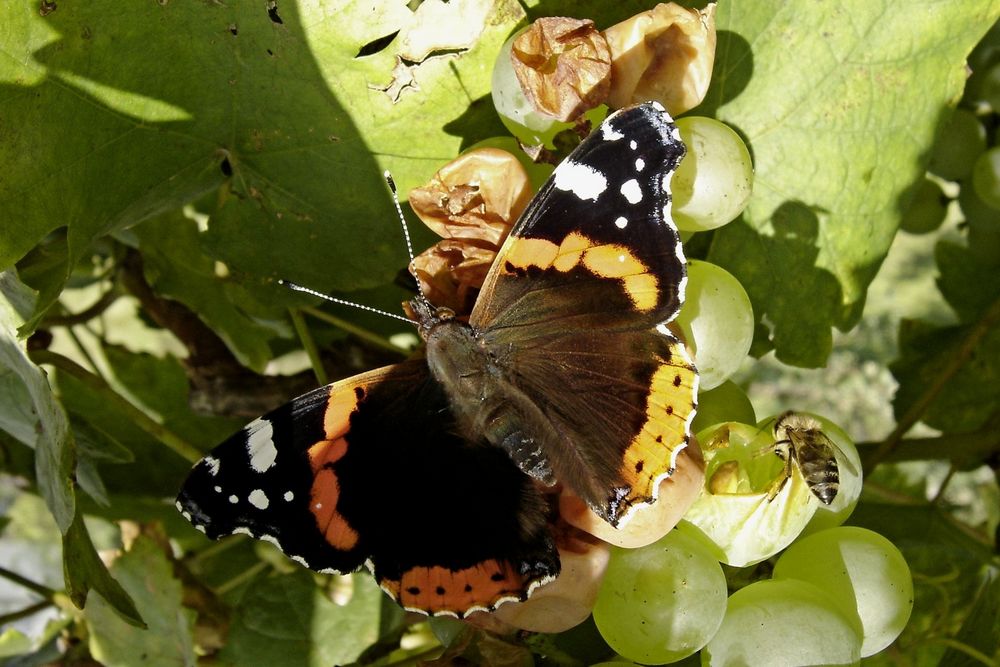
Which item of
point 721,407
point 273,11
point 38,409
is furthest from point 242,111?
point 721,407

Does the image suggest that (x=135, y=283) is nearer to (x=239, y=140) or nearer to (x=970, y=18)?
(x=239, y=140)

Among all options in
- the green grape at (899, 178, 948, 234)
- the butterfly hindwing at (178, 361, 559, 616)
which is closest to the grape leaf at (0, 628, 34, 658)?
the butterfly hindwing at (178, 361, 559, 616)

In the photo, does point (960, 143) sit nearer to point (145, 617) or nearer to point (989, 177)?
point (989, 177)

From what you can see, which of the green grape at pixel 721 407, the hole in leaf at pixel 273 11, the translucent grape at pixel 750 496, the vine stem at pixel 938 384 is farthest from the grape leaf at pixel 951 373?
the hole in leaf at pixel 273 11

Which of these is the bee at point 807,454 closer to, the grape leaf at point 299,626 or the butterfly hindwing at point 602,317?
the butterfly hindwing at point 602,317

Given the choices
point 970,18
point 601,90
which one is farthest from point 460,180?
point 970,18

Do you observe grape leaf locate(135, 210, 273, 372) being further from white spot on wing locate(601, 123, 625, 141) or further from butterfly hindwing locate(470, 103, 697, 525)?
white spot on wing locate(601, 123, 625, 141)
